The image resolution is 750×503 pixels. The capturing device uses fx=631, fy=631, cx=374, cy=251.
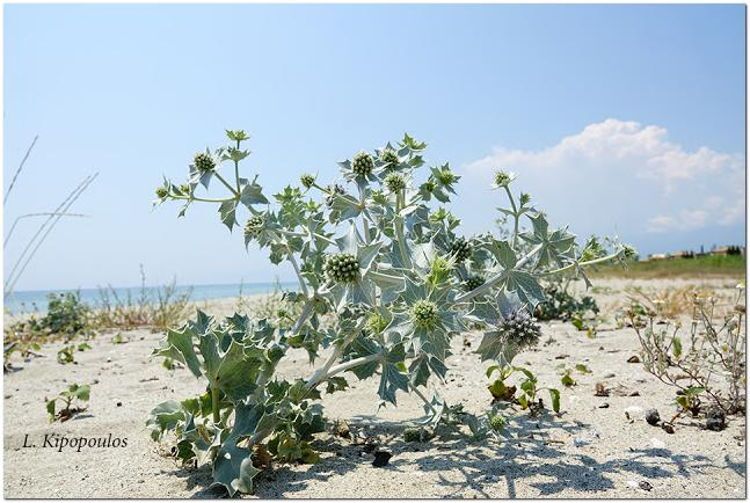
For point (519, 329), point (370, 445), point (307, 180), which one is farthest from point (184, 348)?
point (519, 329)

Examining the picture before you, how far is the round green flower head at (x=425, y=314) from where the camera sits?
2.01 m

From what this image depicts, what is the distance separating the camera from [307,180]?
2.97m

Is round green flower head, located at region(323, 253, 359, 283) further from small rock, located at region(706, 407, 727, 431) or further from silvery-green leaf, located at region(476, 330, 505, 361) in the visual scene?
small rock, located at region(706, 407, 727, 431)

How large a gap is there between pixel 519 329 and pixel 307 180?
127cm

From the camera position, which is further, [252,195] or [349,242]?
[252,195]

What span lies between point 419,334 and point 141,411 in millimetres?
1925

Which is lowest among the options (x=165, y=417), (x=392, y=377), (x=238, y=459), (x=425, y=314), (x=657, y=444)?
(x=657, y=444)

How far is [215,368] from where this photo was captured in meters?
2.12

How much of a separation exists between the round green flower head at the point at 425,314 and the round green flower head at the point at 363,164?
0.77 m

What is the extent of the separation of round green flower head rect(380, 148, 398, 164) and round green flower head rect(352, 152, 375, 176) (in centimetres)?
6

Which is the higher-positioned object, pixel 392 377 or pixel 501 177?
pixel 501 177

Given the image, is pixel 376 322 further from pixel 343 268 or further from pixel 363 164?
pixel 363 164

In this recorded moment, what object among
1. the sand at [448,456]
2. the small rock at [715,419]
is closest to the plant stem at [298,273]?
the sand at [448,456]

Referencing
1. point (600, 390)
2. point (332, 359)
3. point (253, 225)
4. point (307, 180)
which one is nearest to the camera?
point (332, 359)
